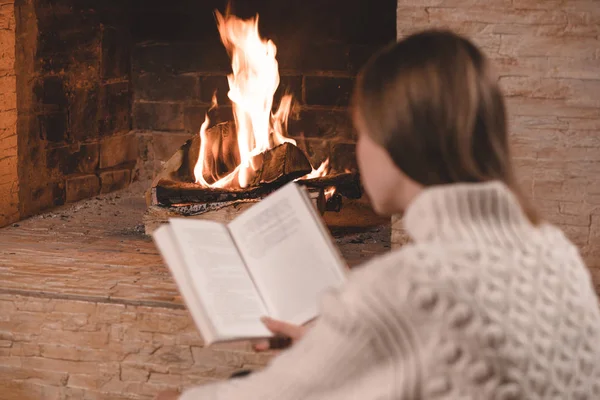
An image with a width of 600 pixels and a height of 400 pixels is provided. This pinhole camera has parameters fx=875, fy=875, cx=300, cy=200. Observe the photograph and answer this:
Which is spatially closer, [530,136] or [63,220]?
[530,136]

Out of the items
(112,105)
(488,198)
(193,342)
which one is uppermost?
(488,198)

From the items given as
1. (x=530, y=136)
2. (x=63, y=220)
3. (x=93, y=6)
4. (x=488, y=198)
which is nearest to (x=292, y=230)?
(x=488, y=198)

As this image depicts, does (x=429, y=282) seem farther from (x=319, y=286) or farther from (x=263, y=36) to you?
(x=263, y=36)

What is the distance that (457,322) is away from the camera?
1.08m

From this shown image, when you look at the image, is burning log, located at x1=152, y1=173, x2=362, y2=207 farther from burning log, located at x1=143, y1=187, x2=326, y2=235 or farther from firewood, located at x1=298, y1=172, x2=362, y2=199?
firewood, located at x1=298, y1=172, x2=362, y2=199

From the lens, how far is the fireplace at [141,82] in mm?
3576

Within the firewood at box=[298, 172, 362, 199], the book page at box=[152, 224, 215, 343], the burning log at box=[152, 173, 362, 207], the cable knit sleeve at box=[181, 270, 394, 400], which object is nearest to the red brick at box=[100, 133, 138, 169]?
the burning log at box=[152, 173, 362, 207]

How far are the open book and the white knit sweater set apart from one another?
365 mm

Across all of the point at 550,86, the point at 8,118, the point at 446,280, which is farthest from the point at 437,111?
the point at 8,118

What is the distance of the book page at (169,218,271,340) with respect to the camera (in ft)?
5.11

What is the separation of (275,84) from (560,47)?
59.3 inches

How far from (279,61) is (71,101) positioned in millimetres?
922

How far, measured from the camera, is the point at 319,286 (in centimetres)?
170

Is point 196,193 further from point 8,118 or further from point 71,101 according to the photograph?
point 71,101
